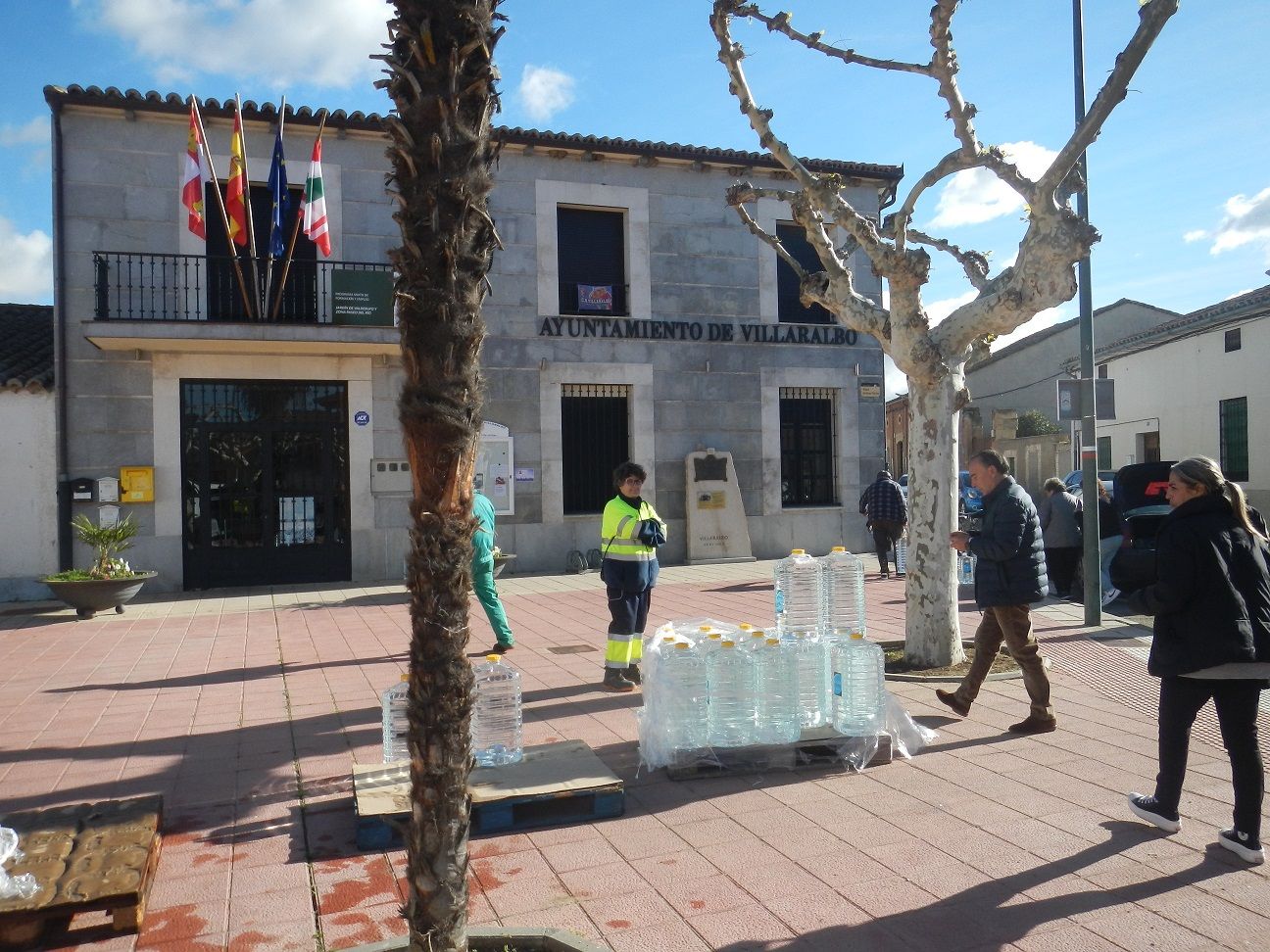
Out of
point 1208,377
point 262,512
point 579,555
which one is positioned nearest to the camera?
point 262,512

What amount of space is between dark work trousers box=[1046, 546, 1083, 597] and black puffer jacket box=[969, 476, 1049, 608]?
20.0ft

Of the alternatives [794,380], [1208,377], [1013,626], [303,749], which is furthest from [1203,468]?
[1208,377]

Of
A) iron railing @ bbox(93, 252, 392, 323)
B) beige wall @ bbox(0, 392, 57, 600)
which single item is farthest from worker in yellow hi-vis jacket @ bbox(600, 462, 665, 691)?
beige wall @ bbox(0, 392, 57, 600)

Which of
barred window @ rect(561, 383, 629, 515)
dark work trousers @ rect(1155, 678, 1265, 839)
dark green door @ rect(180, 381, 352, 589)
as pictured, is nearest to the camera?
dark work trousers @ rect(1155, 678, 1265, 839)

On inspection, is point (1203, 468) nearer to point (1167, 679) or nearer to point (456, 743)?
point (1167, 679)

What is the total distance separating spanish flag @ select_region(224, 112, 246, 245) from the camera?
13.7 m

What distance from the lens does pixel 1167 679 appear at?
4262mm

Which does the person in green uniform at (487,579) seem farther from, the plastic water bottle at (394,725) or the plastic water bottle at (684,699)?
the plastic water bottle at (684,699)

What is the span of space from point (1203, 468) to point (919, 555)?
379 cm

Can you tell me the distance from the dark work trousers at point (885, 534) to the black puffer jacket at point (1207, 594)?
33.4 feet

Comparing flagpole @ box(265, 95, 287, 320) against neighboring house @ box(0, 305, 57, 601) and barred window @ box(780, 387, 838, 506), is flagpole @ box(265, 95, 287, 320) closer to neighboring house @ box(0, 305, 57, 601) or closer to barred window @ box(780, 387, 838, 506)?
neighboring house @ box(0, 305, 57, 601)

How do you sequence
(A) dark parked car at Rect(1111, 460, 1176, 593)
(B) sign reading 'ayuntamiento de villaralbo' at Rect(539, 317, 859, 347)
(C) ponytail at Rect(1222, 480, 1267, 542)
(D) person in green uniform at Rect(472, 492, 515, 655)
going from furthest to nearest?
(B) sign reading 'ayuntamiento de villaralbo' at Rect(539, 317, 859, 347) → (A) dark parked car at Rect(1111, 460, 1176, 593) → (D) person in green uniform at Rect(472, 492, 515, 655) → (C) ponytail at Rect(1222, 480, 1267, 542)

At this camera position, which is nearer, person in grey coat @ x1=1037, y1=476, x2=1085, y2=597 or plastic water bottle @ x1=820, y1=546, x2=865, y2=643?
plastic water bottle @ x1=820, y1=546, x2=865, y2=643

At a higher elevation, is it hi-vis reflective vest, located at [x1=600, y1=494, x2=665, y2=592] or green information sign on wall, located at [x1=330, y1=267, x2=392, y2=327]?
green information sign on wall, located at [x1=330, y1=267, x2=392, y2=327]
